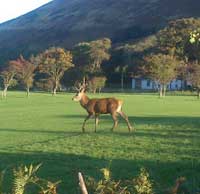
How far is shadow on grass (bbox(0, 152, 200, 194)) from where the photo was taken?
1059 cm

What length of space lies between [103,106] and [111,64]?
371ft

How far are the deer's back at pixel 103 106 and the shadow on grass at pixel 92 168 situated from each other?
892 cm

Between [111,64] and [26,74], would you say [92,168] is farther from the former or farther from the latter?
[111,64]

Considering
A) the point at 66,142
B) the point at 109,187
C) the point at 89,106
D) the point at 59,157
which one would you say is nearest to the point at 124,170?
the point at 59,157

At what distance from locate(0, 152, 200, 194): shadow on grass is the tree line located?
72254 mm

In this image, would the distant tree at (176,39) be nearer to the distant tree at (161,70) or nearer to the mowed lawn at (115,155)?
the distant tree at (161,70)

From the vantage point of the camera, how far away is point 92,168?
12164mm

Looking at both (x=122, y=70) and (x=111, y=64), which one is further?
(x=111, y=64)

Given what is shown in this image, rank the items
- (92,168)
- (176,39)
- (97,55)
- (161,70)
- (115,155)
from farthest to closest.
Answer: (97,55)
(176,39)
(161,70)
(115,155)
(92,168)

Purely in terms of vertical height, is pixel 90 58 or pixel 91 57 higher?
pixel 91 57

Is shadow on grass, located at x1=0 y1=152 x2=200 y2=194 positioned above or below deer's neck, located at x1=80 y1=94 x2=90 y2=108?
below

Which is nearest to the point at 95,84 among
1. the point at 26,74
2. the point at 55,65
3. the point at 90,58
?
the point at 55,65

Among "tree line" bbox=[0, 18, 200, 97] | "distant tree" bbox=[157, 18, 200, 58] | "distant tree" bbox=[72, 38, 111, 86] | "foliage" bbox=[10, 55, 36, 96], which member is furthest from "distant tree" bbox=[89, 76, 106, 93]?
"distant tree" bbox=[72, 38, 111, 86]

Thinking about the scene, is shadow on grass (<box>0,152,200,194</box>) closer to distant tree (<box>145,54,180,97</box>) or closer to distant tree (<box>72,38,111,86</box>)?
distant tree (<box>145,54,180,97</box>)
